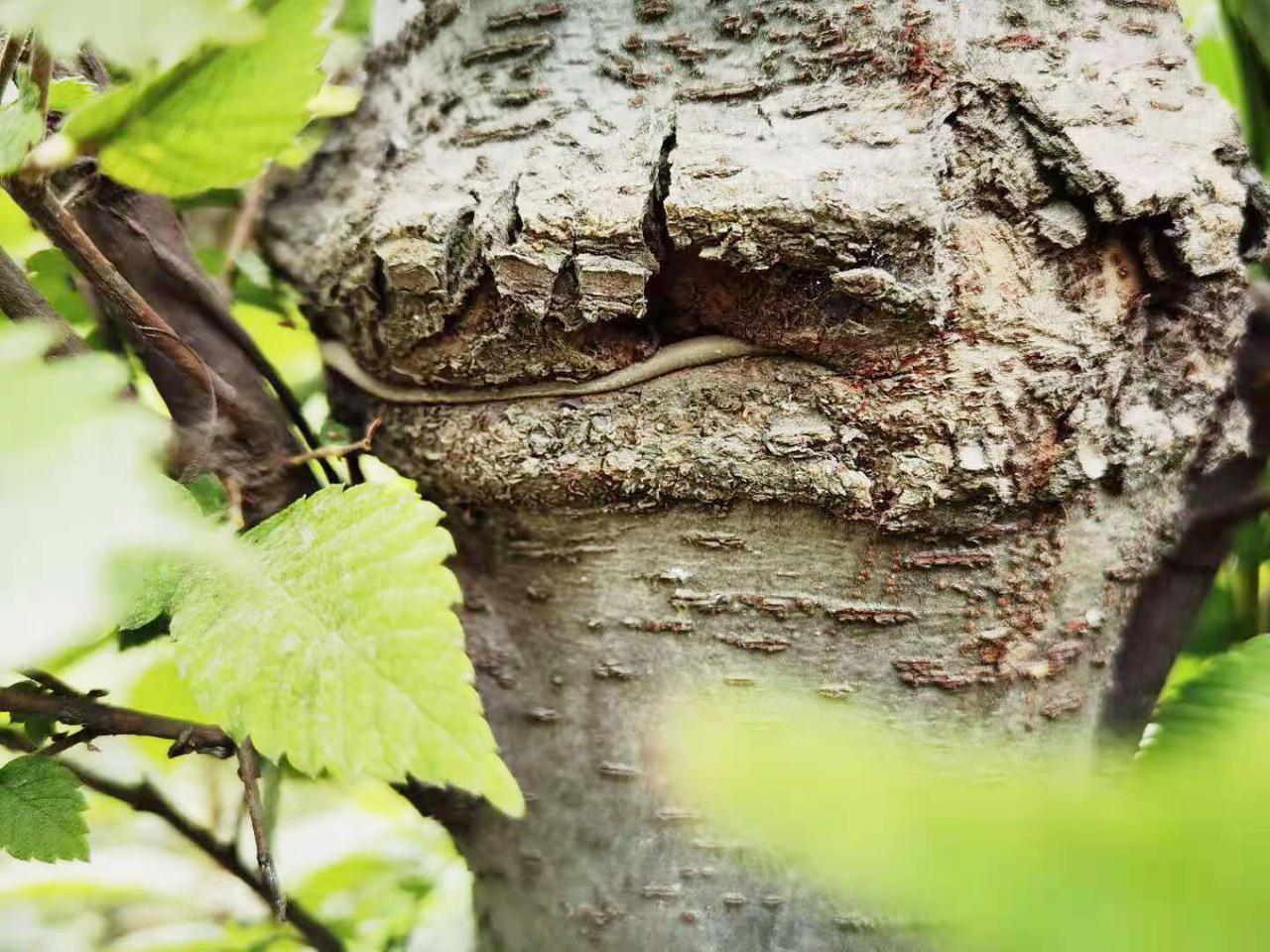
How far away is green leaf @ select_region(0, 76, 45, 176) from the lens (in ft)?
1.20

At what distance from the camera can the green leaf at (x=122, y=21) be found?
0.25 meters

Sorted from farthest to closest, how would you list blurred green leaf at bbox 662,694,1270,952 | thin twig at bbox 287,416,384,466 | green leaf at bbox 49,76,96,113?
thin twig at bbox 287,416,384,466 → green leaf at bbox 49,76,96,113 → blurred green leaf at bbox 662,694,1270,952

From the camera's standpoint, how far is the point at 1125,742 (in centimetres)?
65

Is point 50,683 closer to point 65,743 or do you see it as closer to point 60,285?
point 65,743

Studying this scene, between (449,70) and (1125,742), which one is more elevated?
(449,70)

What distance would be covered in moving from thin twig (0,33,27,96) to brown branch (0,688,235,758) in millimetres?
310

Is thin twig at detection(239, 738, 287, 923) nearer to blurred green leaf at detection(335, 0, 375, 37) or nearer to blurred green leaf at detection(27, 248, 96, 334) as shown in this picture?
blurred green leaf at detection(27, 248, 96, 334)

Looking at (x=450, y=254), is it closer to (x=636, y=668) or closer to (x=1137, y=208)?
(x=636, y=668)

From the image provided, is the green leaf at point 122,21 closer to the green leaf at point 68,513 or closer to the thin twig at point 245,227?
the green leaf at point 68,513

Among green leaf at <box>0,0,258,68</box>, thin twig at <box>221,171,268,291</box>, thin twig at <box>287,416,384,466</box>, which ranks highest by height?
green leaf at <box>0,0,258,68</box>

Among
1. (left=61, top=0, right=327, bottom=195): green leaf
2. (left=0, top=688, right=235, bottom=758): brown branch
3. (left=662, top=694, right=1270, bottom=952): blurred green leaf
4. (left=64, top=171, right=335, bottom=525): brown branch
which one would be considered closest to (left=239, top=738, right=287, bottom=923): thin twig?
(left=0, top=688, right=235, bottom=758): brown branch

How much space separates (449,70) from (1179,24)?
45 cm

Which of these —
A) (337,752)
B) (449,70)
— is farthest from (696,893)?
(449,70)

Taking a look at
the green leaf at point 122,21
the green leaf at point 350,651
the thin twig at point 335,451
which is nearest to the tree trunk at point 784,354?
the thin twig at point 335,451
